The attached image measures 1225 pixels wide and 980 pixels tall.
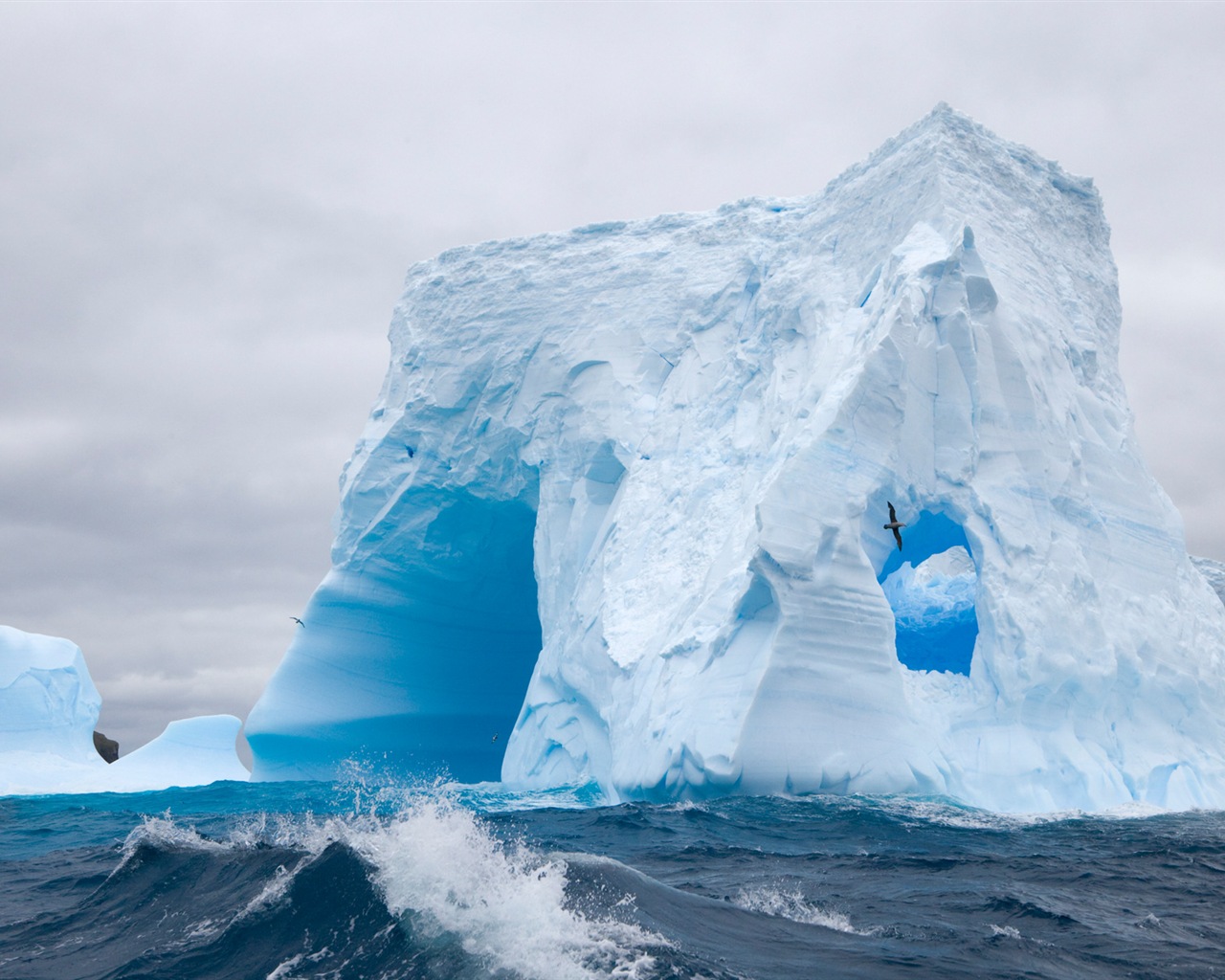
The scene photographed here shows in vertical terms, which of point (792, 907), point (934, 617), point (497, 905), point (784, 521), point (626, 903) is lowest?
point (792, 907)

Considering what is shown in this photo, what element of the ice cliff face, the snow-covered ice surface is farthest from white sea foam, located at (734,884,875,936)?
the snow-covered ice surface

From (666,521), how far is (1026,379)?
4.92 metres

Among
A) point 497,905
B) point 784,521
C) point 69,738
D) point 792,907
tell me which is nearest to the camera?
point 497,905

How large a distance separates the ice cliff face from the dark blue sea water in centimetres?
244

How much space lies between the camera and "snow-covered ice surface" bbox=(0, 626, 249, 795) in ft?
66.6

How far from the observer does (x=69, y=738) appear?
2191 cm

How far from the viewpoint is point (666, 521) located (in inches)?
566

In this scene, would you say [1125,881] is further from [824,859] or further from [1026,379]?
[1026,379]

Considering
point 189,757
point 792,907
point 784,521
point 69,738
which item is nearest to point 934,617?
point 784,521

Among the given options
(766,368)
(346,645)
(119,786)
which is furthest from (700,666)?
(119,786)

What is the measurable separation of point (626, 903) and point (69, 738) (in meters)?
20.1

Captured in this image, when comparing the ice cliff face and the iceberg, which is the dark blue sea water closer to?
the ice cliff face

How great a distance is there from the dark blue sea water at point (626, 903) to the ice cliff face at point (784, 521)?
2444mm

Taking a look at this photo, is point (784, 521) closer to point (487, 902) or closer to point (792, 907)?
point (792, 907)
